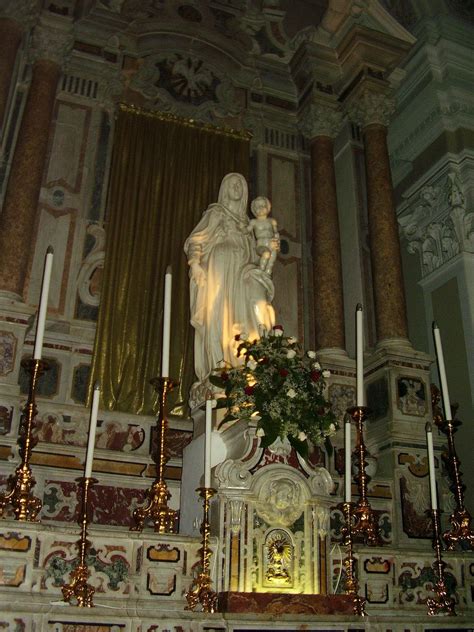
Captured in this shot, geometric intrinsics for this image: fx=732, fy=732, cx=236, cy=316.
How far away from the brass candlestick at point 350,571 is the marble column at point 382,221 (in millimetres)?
3697

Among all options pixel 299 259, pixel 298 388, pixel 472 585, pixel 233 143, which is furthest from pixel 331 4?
pixel 472 585

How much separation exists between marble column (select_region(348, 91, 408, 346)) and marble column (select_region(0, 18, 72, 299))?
13.3ft

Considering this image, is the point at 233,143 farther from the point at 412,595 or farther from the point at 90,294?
the point at 412,595

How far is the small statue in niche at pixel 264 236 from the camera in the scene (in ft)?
23.3

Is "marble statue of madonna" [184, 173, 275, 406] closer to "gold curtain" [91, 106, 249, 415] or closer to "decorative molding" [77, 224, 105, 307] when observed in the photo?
"gold curtain" [91, 106, 249, 415]

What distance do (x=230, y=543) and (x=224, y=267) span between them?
297cm

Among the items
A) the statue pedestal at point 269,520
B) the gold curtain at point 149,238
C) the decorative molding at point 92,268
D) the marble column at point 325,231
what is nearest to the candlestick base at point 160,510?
the statue pedestal at point 269,520

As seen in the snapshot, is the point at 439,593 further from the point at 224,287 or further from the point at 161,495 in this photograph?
the point at 224,287

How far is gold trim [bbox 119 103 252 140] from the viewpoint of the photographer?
958 centimetres

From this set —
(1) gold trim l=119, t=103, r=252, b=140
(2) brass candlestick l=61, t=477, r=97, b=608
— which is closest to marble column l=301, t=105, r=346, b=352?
(1) gold trim l=119, t=103, r=252, b=140

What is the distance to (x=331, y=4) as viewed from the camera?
35.0 ft

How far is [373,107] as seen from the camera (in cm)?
997

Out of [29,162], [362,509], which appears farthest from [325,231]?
[362,509]

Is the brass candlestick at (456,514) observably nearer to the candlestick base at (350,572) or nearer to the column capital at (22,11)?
the candlestick base at (350,572)
